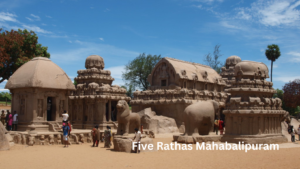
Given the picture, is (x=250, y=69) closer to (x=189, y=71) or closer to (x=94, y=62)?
(x=189, y=71)

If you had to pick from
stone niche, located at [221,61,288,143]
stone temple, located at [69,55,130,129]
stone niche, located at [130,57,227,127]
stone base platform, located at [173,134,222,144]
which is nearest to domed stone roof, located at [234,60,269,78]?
stone niche, located at [221,61,288,143]

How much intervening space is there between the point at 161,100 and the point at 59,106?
11001 millimetres

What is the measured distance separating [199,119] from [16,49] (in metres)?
17.7

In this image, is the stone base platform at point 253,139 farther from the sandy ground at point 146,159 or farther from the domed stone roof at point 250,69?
the domed stone roof at point 250,69

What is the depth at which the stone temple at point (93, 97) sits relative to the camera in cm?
2619

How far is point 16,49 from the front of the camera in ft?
87.5

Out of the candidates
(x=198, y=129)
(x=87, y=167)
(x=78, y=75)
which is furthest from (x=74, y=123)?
(x=87, y=167)

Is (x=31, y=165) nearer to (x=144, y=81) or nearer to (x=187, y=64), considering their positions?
(x=187, y=64)

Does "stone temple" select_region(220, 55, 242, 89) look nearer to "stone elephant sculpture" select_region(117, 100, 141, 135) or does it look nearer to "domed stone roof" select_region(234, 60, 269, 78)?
"domed stone roof" select_region(234, 60, 269, 78)

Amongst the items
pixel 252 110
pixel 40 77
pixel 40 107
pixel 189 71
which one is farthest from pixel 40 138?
pixel 189 71

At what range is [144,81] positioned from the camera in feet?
170

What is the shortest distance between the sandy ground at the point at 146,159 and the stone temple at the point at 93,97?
10.5m

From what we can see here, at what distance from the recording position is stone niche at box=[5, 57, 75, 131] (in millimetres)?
18875

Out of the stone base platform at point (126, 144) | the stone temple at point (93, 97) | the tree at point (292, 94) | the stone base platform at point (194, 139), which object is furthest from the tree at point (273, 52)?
the stone base platform at point (126, 144)
